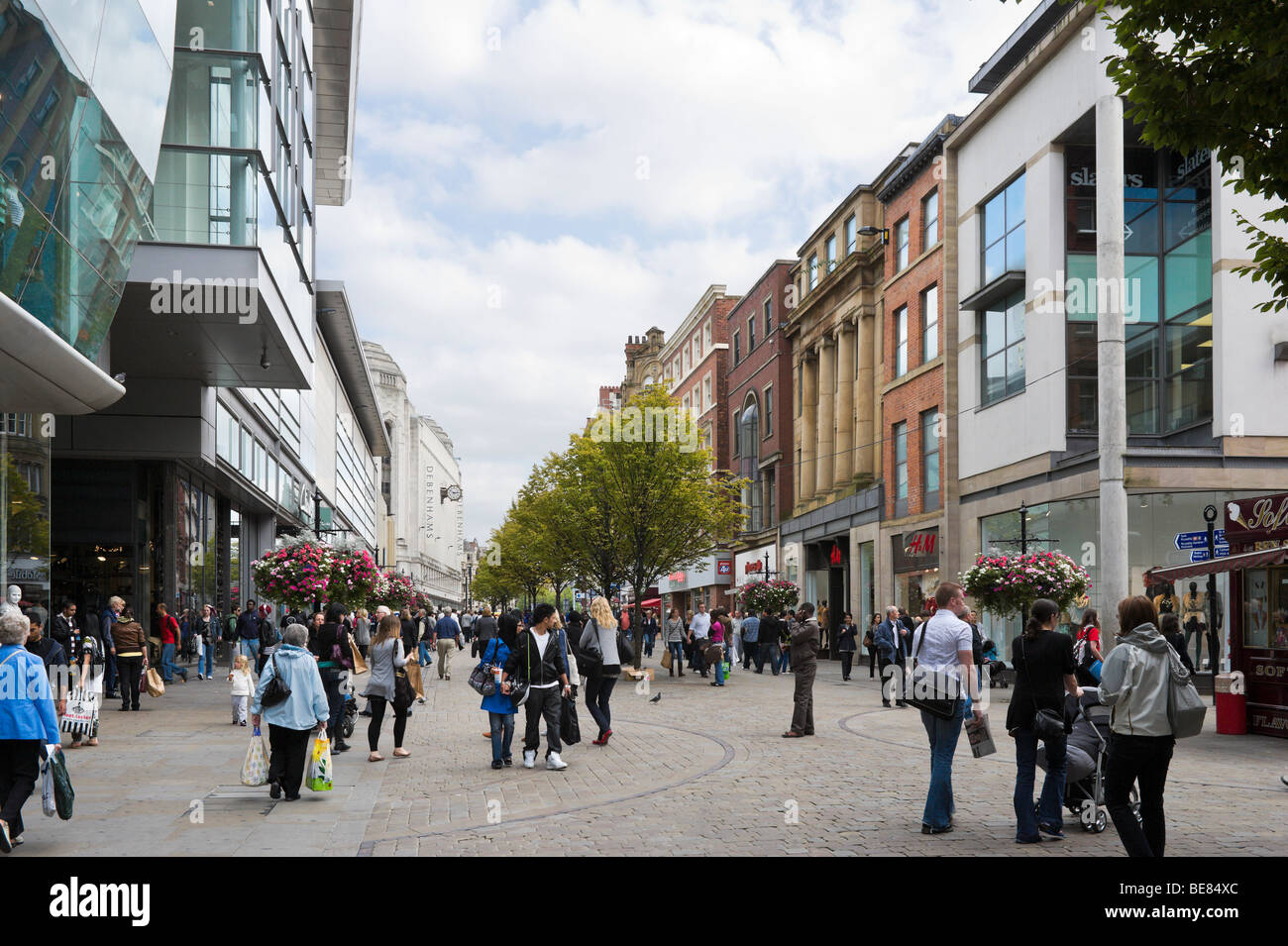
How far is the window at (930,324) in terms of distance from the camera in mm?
34594

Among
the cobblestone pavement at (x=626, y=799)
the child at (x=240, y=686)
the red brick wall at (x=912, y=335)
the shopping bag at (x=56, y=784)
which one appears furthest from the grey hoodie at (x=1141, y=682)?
the red brick wall at (x=912, y=335)

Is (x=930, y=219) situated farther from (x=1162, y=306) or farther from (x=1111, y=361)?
(x=1111, y=361)

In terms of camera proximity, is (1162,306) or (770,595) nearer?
(1162,306)

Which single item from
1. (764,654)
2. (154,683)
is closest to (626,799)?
(154,683)

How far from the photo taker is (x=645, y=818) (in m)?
9.38

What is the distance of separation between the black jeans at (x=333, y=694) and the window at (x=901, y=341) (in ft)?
85.9

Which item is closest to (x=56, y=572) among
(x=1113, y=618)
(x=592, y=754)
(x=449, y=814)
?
(x=592, y=754)

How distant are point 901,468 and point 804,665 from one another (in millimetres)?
23021

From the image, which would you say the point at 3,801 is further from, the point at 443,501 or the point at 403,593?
the point at 443,501

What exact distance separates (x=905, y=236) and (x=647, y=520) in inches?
489

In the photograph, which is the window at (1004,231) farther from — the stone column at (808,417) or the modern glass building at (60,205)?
the modern glass building at (60,205)

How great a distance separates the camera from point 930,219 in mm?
35406

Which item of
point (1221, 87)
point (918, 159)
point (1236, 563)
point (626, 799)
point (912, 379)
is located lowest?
point (626, 799)

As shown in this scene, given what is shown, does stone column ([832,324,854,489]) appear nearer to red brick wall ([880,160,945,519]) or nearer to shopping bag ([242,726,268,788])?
red brick wall ([880,160,945,519])
